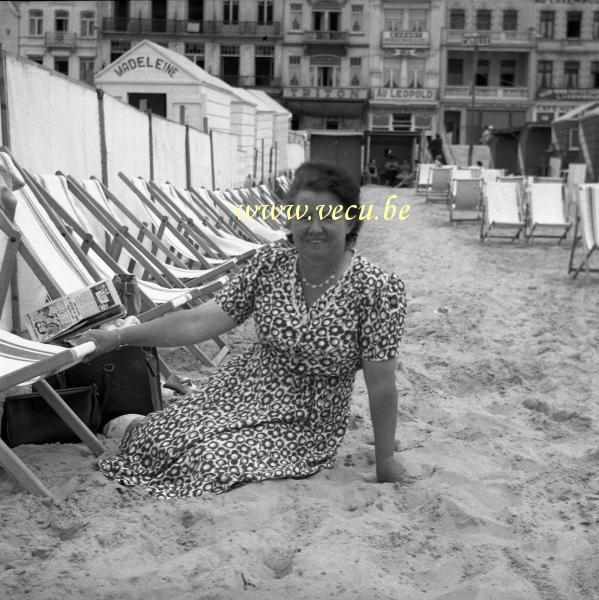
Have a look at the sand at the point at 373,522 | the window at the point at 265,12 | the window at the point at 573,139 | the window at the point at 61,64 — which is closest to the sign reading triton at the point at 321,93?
the window at the point at 265,12

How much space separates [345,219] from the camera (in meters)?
2.80

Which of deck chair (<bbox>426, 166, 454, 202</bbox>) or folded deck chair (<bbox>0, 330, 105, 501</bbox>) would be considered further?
deck chair (<bbox>426, 166, 454, 202</bbox>)

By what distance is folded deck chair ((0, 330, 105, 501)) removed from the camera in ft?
8.08

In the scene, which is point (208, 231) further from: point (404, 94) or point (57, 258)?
point (404, 94)

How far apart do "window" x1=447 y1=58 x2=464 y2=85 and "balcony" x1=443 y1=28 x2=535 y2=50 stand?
1147 mm

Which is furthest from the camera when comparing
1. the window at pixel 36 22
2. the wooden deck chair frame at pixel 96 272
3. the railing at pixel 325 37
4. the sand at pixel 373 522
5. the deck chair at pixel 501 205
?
the window at pixel 36 22

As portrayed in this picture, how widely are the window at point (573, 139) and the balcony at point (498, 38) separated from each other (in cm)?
2082

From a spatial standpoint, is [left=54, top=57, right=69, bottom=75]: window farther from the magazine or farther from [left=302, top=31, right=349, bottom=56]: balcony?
the magazine

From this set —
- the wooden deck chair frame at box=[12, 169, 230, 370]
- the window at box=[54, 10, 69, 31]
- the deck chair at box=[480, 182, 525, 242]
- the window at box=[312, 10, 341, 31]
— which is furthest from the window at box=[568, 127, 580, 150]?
the window at box=[54, 10, 69, 31]

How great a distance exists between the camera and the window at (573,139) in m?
23.5

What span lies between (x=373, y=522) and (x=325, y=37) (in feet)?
140

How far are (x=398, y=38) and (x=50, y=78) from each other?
39183 millimetres

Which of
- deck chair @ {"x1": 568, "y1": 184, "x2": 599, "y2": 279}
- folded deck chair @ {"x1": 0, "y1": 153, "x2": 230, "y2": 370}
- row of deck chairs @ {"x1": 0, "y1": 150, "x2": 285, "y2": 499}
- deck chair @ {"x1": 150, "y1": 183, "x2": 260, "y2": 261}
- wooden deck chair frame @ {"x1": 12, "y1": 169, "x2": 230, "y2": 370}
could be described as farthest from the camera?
deck chair @ {"x1": 568, "y1": 184, "x2": 599, "y2": 279}

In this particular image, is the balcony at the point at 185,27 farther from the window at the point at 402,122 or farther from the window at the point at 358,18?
the window at the point at 402,122
